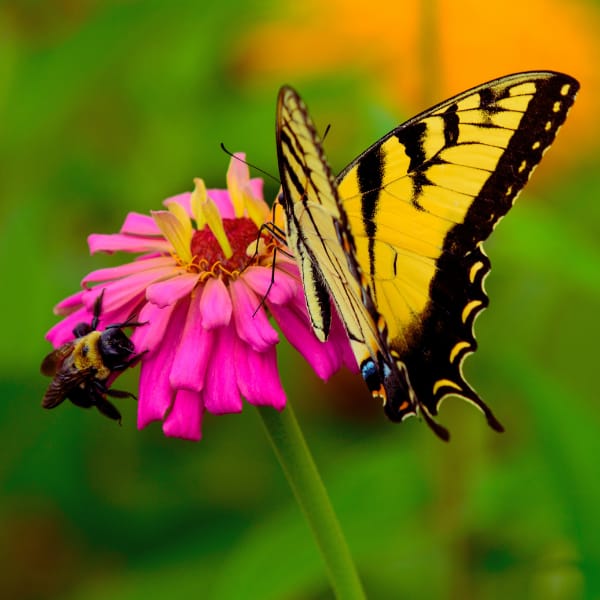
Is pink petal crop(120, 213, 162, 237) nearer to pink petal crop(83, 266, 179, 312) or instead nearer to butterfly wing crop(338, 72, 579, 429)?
pink petal crop(83, 266, 179, 312)

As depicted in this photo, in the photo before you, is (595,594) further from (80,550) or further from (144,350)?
(80,550)

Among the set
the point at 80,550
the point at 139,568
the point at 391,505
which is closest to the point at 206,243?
the point at 391,505

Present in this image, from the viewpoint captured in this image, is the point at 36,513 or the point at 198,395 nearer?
the point at 198,395

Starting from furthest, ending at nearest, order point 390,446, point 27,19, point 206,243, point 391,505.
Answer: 1. point 27,19
2. point 390,446
3. point 391,505
4. point 206,243

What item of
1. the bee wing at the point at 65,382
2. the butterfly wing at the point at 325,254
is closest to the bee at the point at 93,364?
the bee wing at the point at 65,382

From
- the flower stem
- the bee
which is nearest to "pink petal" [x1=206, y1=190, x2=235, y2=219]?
the bee

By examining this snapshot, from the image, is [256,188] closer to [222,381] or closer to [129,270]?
[129,270]
